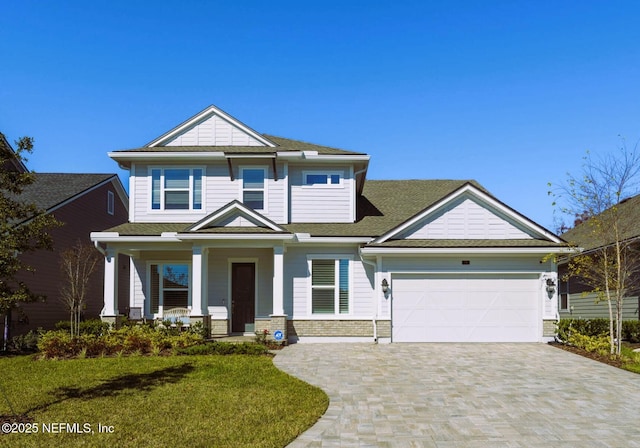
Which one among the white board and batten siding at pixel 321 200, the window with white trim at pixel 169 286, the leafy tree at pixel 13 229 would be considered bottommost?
the window with white trim at pixel 169 286

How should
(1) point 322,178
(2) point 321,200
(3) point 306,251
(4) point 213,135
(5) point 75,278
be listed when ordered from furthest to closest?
(5) point 75,278 < (4) point 213,135 < (1) point 322,178 < (2) point 321,200 < (3) point 306,251

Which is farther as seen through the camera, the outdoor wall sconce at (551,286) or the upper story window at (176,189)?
the upper story window at (176,189)

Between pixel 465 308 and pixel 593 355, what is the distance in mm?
3879

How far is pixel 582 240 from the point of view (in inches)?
922

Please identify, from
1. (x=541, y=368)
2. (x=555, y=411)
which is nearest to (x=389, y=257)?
(x=541, y=368)

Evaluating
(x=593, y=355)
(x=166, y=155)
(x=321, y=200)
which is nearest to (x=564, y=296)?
(x=593, y=355)

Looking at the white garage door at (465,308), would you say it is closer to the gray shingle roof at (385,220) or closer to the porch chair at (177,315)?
the gray shingle roof at (385,220)

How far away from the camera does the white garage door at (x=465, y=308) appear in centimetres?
1634

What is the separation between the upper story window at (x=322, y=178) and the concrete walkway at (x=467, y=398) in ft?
20.7

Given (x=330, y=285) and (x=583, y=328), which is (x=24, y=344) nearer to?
(x=330, y=285)

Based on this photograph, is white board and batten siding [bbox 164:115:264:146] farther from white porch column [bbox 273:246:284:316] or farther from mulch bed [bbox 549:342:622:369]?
mulch bed [bbox 549:342:622:369]

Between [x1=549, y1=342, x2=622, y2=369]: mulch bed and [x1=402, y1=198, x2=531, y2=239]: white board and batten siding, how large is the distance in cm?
353

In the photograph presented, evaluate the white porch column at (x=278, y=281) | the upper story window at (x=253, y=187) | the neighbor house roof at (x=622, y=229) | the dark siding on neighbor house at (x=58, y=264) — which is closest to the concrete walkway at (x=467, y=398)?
the white porch column at (x=278, y=281)

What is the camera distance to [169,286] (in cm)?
1778
